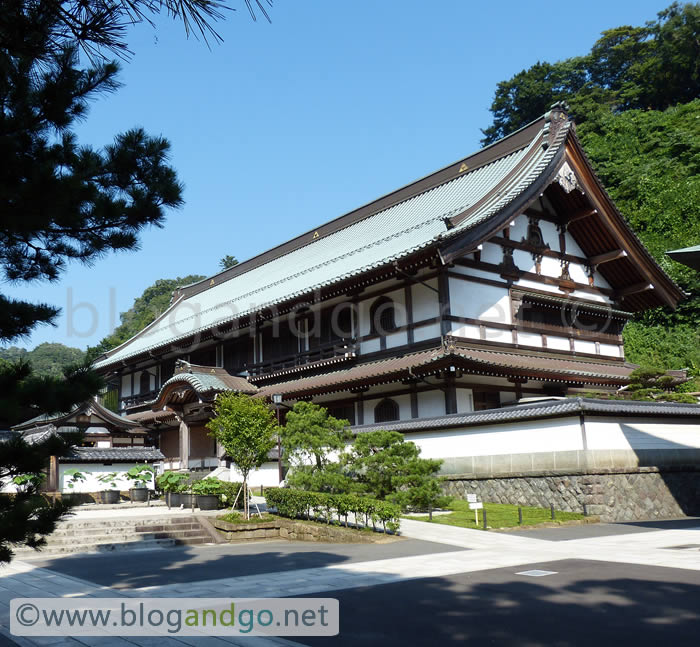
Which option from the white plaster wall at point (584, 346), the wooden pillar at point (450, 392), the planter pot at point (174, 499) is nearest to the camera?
the planter pot at point (174, 499)

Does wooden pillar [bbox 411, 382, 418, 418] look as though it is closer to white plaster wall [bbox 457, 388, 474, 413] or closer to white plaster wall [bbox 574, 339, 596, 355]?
white plaster wall [bbox 457, 388, 474, 413]

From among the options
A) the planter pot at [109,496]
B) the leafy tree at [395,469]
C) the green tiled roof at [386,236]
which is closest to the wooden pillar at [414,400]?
the green tiled roof at [386,236]

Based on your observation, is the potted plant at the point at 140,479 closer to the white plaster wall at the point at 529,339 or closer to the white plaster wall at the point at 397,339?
the white plaster wall at the point at 397,339

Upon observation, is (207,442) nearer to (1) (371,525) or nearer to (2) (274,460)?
(2) (274,460)

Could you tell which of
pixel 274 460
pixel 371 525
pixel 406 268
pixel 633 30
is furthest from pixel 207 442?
pixel 633 30

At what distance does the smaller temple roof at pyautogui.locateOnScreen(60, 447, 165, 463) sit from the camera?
2211 cm

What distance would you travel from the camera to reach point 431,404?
69.3 feet

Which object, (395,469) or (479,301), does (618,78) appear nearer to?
(479,301)

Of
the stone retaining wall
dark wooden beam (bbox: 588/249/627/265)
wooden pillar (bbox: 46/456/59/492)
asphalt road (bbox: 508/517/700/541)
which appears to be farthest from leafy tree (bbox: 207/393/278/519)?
dark wooden beam (bbox: 588/249/627/265)

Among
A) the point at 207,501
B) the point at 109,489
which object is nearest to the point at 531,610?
the point at 207,501

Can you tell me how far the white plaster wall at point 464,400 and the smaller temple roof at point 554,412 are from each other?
1921 millimetres

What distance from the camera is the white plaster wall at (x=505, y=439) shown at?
1630cm

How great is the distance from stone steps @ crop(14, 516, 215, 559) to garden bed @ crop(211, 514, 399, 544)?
2.07ft

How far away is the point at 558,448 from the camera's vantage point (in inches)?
643
